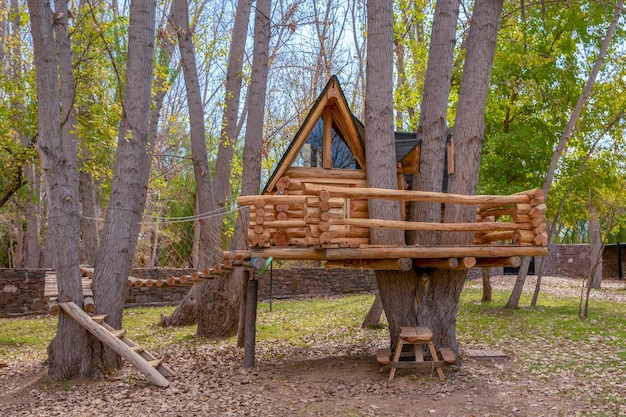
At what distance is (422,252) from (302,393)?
2.66 meters

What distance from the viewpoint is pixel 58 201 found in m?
9.26

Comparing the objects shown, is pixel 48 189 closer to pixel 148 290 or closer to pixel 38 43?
pixel 38 43

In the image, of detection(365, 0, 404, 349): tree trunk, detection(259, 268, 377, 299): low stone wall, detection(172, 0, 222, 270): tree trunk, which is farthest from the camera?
detection(259, 268, 377, 299): low stone wall

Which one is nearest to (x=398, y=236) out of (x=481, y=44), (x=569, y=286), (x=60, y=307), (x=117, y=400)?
(x=481, y=44)

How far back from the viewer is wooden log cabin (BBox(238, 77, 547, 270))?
837 cm

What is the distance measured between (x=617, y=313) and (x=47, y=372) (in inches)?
526

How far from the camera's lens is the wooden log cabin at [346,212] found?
837 centimetres

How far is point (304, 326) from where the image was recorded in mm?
14844

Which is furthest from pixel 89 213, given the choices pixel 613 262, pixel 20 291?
pixel 613 262

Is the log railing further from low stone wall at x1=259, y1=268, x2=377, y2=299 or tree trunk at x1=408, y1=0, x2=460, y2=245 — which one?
low stone wall at x1=259, y1=268, x2=377, y2=299

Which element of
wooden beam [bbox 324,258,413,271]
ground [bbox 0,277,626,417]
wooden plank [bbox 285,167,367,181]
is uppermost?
wooden plank [bbox 285,167,367,181]

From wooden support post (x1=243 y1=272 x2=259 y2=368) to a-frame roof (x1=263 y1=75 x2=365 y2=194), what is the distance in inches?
81.5

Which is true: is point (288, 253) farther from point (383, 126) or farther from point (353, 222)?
point (383, 126)

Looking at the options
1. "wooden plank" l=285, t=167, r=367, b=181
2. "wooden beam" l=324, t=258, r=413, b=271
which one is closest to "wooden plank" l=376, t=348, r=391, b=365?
"wooden beam" l=324, t=258, r=413, b=271
